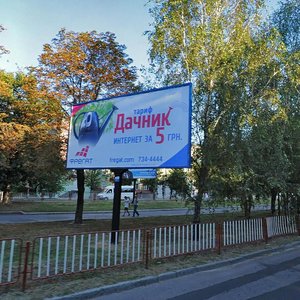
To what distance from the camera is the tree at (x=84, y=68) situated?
57.8ft

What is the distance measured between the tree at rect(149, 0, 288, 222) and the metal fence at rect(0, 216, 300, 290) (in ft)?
7.58

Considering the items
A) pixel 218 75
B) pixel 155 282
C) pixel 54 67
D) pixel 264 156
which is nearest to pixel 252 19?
pixel 218 75

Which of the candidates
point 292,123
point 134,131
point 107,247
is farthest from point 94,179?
point 107,247

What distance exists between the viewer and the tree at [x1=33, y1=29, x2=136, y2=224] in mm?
17625

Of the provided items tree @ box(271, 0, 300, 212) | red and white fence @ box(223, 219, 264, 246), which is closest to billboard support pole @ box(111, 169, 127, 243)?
red and white fence @ box(223, 219, 264, 246)

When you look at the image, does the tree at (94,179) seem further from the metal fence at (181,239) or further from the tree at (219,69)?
the metal fence at (181,239)

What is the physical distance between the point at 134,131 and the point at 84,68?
7.94 m

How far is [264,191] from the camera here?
14.2 metres

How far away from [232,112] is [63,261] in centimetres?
743

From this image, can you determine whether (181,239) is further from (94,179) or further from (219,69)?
Answer: (94,179)

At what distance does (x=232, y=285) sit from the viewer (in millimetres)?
7238

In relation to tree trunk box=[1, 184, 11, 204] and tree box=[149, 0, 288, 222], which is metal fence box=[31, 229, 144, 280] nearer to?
tree box=[149, 0, 288, 222]

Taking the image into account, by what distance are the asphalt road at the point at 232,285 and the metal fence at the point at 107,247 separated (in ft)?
3.33

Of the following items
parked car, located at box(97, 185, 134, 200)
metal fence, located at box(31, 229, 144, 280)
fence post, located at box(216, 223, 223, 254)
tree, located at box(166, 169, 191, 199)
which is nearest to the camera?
metal fence, located at box(31, 229, 144, 280)
